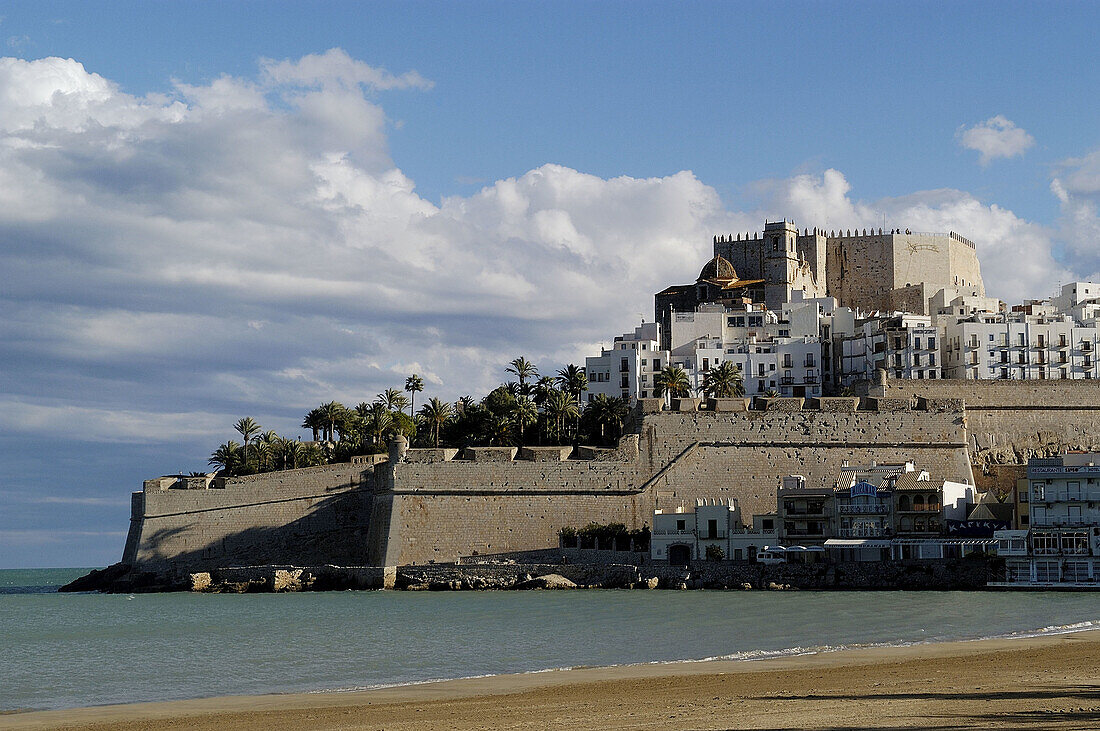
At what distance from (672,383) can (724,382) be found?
223cm

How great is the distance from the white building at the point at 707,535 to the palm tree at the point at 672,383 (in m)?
12.8

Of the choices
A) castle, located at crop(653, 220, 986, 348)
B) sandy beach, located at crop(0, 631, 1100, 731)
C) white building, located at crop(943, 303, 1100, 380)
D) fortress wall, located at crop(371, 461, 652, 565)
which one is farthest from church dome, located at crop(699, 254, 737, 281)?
sandy beach, located at crop(0, 631, 1100, 731)

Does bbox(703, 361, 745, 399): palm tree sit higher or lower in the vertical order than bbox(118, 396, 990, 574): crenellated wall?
higher

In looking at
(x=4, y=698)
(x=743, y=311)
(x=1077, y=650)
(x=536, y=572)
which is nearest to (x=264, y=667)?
(x=4, y=698)

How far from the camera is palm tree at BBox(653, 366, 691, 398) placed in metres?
59.2

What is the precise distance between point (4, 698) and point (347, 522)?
31941 mm

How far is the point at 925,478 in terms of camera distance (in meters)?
47.2

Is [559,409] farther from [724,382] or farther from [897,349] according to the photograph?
[897,349]

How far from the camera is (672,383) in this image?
59000 millimetres

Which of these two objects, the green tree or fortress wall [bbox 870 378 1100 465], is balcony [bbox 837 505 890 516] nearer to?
fortress wall [bbox 870 378 1100 465]

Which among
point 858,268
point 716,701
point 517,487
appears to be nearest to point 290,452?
point 517,487

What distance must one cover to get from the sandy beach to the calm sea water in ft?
7.15

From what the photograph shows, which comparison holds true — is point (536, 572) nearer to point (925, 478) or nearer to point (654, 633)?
point (925, 478)

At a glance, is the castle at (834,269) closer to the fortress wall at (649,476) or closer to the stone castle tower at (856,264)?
the stone castle tower at (856,264)
